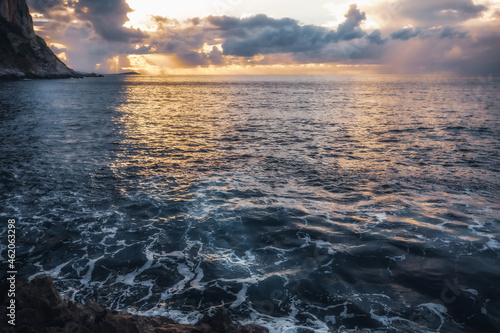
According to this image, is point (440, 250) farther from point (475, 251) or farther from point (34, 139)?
point (34, 139)

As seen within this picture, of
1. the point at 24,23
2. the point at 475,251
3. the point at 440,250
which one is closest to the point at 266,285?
the point at 440,250

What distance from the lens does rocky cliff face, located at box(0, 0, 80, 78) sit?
423 feet

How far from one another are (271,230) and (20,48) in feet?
582

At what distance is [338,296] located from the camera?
8.52 meters

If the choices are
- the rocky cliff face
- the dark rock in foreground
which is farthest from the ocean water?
the rocky cliff face

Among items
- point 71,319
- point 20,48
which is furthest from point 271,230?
point 20,48

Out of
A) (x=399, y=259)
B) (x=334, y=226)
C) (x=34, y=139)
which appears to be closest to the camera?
(x=399, y=259)

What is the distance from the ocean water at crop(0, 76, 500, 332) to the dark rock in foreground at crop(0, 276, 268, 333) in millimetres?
1433

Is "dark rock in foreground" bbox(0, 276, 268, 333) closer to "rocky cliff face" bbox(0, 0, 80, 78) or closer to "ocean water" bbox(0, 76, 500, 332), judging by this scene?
"ocean water" bbox(0, 76, 500, 332)

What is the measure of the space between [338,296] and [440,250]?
201 inches

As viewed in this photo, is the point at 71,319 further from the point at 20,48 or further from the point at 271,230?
the point at 20,48

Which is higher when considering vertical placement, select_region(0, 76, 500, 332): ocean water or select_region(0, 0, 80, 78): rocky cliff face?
select_region(0, 0, 80, 78): rocky cliff face

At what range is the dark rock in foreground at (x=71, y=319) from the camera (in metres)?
5.60

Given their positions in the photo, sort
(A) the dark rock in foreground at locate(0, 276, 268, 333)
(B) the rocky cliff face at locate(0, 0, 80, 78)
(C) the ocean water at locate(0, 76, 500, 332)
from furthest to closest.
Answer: (B) the rocky cliff face at locate(0, 0, 80, 78)
(C) the ocean water at locate(0, 76, 500, 332)
(A) the dark rock in foreground at locate(0, 276, 268, 333)
